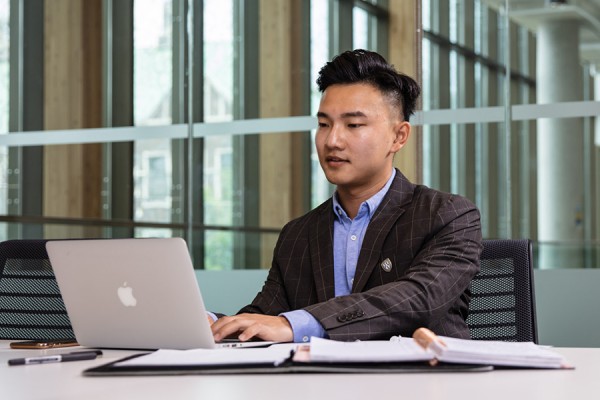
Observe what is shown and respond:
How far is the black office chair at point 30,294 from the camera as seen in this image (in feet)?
8.80

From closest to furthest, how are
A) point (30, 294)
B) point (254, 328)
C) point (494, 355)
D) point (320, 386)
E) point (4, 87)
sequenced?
point (320, 386) < point (494, 355) < point (254, 328) < point (30, 294) < point (4, 87)

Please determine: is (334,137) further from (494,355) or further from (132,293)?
(494,355)

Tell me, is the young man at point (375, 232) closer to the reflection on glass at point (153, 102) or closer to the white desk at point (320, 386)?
the white desk at point (320, 386)

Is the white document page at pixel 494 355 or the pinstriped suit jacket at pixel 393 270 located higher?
the pinstriped suit jacket at pixel 393 270

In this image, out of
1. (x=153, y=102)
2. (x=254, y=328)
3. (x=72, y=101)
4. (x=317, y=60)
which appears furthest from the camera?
(x=72, y=101)

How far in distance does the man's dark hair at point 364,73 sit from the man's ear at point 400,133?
0.05m

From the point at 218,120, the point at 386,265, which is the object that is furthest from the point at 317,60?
the point at 386,265

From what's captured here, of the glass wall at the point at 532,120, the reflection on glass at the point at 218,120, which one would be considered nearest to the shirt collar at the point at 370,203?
the glass wall at the point at 532,120

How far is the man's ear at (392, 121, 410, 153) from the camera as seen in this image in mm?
2508

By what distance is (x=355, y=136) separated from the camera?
7.86ft

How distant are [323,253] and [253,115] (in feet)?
10.7

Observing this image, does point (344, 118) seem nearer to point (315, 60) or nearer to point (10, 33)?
point (315, 60)

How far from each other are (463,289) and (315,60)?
3.48 m

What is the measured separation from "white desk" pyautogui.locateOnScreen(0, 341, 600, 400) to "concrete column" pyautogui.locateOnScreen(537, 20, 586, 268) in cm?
333
